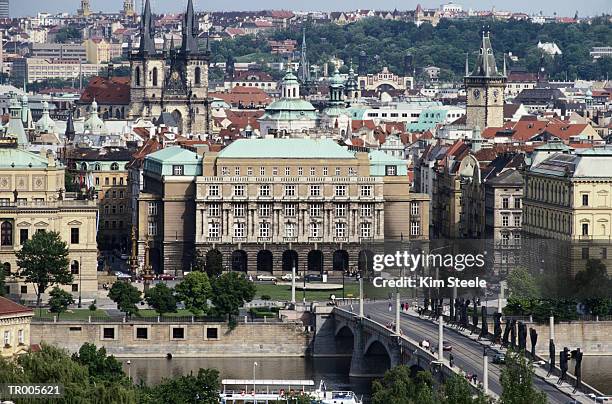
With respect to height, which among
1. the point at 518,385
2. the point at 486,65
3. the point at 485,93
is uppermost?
the point at 486,65

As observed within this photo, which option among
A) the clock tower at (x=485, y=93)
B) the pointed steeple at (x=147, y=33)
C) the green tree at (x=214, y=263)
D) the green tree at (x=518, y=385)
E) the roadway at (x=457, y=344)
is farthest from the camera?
the pointed steeple at (x=147, y=33)

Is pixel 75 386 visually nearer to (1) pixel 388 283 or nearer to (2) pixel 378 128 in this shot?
(1) pixel 388 283

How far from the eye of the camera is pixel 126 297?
98.6 meters

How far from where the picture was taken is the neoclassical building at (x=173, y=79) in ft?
620

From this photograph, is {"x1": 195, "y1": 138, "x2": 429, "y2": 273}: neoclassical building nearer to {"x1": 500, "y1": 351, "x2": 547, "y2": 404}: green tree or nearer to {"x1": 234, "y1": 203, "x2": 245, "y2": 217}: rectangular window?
{"x1": 234, "y1": 203, "x2": 245, "y2": 217}: rectangular window

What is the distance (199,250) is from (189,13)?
76435mm

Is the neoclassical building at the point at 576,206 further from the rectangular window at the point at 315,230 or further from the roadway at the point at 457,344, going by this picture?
the rectangular window at the point at 315,230

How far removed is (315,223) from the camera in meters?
118

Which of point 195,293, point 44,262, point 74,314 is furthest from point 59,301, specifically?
point 44,262

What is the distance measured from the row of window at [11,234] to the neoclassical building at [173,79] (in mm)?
77374

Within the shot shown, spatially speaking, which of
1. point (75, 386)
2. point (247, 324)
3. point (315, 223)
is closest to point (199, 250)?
point (315, 223)

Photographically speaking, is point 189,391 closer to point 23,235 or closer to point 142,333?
point 142,333

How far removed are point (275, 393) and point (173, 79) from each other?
359 ft

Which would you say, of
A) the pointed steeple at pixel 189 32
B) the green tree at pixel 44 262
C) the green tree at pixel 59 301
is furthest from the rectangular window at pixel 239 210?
the pointed steeple at pixel 189 32
